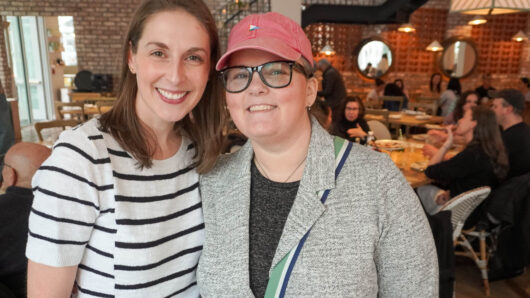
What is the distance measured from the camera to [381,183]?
1142mm

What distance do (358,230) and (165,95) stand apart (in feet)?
2.22

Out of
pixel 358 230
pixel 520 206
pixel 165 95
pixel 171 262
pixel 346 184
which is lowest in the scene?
pixel 520 206

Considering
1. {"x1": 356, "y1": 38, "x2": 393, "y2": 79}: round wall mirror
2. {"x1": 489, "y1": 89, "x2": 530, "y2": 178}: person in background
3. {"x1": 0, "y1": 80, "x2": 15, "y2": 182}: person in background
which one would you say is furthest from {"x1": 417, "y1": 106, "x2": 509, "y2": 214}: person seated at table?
{"x1": 356, "y1": 38, "x2": 393, "y2": 79}: round wall mirror

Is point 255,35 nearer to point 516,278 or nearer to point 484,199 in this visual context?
point 484,199

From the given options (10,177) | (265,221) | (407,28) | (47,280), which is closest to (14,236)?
(10,177)

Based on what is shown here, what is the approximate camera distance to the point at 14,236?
1990mm

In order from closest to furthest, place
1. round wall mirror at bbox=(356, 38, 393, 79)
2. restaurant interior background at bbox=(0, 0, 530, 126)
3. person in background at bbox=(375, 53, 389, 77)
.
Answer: restaurant interior background at bbox=(0, 0, 530, 126) < round wall mirror at bbox=(356, 38, 393, 79) < person in background at bbox=(375, 53, 389, 77)

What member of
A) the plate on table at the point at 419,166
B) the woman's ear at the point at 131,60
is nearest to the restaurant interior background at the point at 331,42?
the plate on table at the point at 419,166

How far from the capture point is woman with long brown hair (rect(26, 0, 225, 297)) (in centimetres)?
110

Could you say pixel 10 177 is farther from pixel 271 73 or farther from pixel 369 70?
pixel 369 70

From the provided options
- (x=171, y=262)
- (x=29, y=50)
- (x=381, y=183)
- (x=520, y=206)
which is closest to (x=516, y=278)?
(x=520, y=206)

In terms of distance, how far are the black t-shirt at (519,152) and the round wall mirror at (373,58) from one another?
773 centimetres

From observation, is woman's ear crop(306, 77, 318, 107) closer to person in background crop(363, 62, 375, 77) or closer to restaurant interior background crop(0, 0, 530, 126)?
restaurant interior background crop(0, 0, 530, 126)

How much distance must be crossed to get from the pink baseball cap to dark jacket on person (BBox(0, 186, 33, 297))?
1.44 meters
